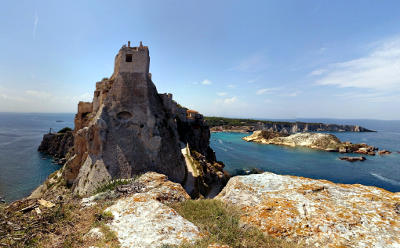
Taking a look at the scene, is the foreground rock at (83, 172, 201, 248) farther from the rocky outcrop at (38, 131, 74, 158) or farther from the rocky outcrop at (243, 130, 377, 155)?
the rocky outcrop at (243, 130, 377, 155)

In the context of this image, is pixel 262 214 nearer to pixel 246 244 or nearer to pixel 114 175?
pixel 246 244

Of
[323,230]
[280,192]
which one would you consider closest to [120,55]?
[280,192]

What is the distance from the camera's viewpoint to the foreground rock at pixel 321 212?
11.7 ft

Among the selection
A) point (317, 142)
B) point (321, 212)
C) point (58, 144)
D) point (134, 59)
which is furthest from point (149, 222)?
point (317, 142)

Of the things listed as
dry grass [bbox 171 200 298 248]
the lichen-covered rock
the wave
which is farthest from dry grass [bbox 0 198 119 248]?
the wave

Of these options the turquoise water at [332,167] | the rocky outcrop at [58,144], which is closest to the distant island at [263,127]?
the turquoise water at [332,167]

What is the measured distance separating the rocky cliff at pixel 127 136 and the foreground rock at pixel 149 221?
33.1ft

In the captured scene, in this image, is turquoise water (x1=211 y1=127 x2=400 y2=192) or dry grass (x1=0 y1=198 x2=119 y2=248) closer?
dry grass (x1=0 y1=198 x2=119 y2=248)

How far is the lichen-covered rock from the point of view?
379 cm

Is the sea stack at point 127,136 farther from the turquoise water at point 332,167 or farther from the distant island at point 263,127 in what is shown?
the distant island at point 263,127

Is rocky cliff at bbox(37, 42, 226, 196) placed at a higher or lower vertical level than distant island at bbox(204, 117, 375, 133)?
higher

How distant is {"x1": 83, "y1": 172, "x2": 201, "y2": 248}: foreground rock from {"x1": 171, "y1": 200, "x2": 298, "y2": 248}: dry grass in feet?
1.14

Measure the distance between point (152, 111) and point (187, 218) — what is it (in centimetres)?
1474

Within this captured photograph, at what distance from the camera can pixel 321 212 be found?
4.25 m
